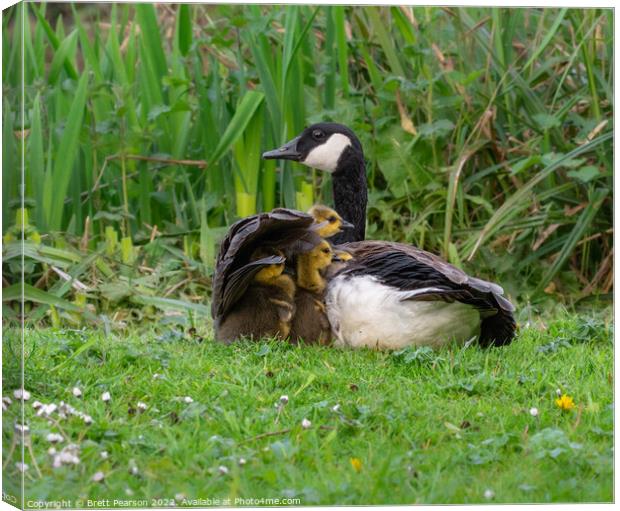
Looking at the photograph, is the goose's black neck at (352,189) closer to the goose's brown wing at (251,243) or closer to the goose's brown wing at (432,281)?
the goose's brown wing at (432,281)

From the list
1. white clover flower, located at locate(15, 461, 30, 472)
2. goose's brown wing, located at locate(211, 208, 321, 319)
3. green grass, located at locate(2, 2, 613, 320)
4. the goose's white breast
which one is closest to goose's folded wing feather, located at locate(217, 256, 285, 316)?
goose's brown wing, located at locate(211, 208, 321, 319)

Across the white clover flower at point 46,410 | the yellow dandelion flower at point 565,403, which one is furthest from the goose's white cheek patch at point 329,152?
the white clover flower at point 46,410

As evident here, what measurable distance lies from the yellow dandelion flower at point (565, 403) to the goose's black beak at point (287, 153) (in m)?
2.50

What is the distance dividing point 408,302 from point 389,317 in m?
0.11

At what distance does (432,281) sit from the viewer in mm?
4867

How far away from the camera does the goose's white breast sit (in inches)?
192

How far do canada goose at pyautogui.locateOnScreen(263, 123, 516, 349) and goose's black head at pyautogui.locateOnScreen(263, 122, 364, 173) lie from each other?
1097 mm

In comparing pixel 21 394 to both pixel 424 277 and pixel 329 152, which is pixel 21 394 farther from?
pixel 329 152

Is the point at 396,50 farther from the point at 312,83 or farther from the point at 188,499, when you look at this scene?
the point at 188,499

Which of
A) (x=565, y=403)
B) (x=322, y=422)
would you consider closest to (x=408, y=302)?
(x=565, y=403)

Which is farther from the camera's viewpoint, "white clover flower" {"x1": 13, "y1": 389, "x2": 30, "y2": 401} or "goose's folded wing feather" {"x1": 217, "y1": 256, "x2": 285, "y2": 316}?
"goose's folded wing feather" {"x1": 217, "y1": 256, "x2": 285, "y2": 316}

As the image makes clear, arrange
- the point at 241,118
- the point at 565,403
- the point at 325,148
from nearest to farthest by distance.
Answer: the point at 565,403
the point at 325,148
the point at 241,118

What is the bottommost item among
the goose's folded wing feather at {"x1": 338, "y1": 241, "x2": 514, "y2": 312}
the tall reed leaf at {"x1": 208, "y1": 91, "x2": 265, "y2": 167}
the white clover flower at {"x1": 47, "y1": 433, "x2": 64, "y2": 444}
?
the white clover flower at {"x1": 47, "y1": 433, "x2": 64, "y2": 444}

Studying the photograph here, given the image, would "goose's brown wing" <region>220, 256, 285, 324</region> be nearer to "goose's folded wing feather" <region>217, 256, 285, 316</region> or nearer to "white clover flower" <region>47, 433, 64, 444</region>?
"goose's folded wing feather" <region>217, 256, 285, 316</region>
